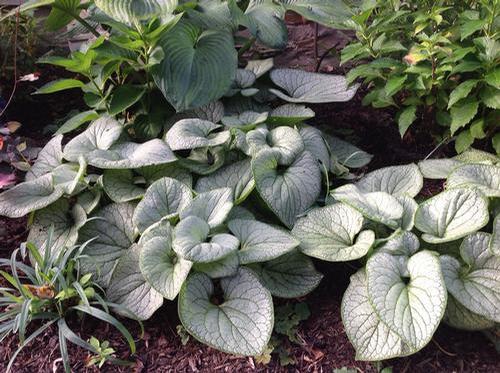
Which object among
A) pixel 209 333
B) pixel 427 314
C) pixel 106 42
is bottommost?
pixel 209 333

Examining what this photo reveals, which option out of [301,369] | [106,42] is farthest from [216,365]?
[106,42]

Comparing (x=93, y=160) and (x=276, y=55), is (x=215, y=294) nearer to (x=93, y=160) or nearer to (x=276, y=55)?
(x=93, y=160)

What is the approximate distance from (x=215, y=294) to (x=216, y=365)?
0.76 feet

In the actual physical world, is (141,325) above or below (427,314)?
below

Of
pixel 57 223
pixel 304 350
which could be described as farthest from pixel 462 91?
pixel 57 223

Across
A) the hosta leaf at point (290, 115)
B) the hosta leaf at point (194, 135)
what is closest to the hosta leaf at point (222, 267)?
the hosta leaf at point (194, 135)

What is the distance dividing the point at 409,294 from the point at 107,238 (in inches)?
39.7

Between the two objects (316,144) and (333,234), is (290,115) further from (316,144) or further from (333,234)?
(333,234)

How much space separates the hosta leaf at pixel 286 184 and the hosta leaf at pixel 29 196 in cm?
69

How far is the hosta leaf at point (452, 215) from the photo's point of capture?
65.7 inches

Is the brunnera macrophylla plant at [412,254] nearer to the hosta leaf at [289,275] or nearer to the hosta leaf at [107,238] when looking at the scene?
the hosta leaf at [289,275]

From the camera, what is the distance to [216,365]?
164 cm

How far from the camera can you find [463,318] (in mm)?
1640

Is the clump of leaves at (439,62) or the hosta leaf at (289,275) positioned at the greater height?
the clump of leaves at (439,62)
